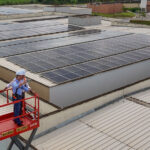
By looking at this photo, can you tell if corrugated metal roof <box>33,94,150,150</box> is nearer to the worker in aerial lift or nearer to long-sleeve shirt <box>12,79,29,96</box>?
the worker in aerial lift

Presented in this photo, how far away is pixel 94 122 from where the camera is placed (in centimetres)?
1489

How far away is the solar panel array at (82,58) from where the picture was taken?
1842 cm

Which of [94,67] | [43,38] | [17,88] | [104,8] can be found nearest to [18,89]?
[17,88]

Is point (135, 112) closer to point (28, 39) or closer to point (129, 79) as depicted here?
point (129, 79)

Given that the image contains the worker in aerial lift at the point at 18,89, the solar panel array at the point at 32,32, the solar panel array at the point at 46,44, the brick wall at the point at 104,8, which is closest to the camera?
the worker in aerial lift at the point at 18,89

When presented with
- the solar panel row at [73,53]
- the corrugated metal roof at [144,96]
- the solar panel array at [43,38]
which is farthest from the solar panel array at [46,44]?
the corrugated metal roof at [144,96]

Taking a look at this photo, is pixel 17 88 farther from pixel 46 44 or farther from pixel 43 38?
pixel 43 38

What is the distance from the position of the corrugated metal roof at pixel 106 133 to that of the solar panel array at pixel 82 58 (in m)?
3.44

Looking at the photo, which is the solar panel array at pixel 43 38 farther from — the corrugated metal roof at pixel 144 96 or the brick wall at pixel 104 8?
the brick wall at pixel 104 8

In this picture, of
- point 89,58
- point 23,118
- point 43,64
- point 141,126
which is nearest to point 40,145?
point 23,118

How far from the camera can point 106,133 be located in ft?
45.1

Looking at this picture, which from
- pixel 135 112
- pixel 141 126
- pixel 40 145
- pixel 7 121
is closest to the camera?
pixel 7 121

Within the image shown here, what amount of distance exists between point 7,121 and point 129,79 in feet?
40.1

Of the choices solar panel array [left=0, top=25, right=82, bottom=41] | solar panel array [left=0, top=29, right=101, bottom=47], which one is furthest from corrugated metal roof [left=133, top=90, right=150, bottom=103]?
solar panel array [left=0, top=25, right=82, bottom=41]
